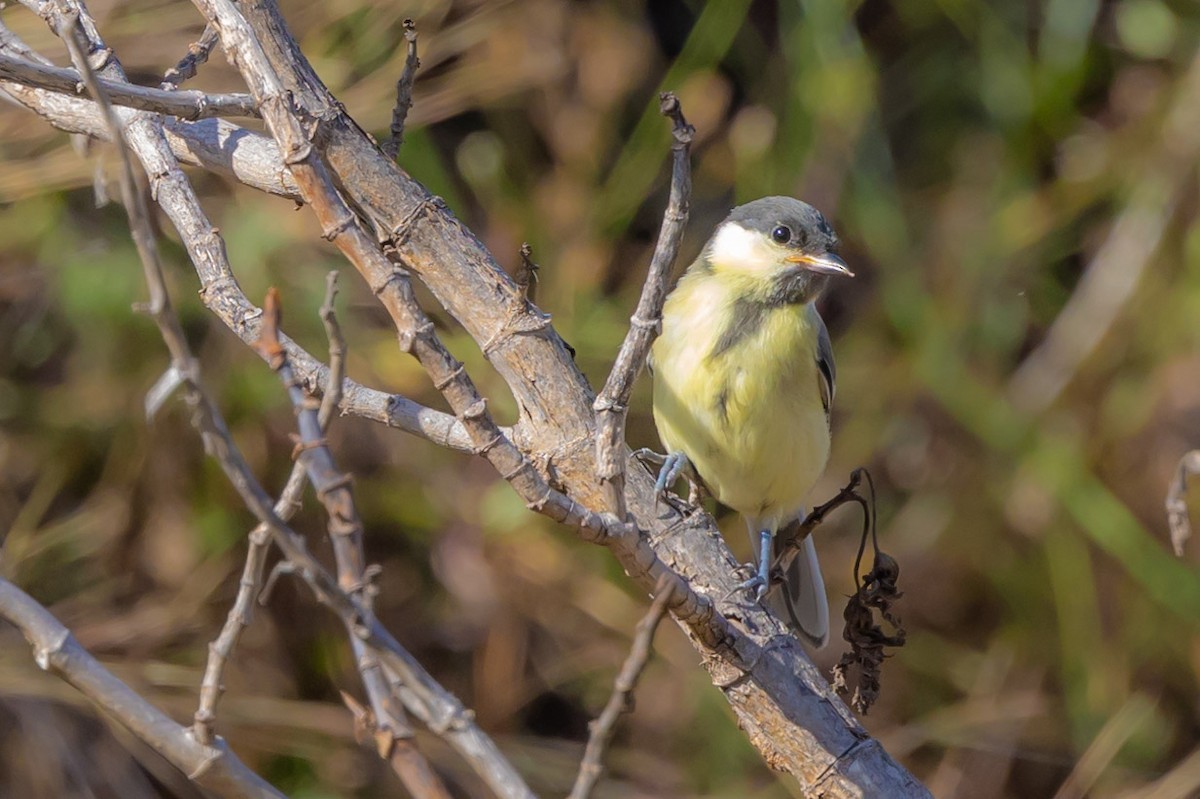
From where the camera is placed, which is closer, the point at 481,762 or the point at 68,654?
the point at 481,762

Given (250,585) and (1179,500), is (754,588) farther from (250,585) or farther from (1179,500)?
(250,585)

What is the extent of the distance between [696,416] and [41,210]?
259 cm

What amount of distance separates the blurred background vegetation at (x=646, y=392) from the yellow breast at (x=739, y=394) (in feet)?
4.64

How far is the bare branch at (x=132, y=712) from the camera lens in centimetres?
158

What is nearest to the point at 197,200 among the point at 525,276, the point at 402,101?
the point at 402,101

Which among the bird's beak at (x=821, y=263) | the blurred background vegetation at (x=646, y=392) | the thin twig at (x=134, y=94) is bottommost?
the blurred background vegetation at (x=646, y=392)

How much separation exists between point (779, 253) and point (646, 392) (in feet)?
4.56

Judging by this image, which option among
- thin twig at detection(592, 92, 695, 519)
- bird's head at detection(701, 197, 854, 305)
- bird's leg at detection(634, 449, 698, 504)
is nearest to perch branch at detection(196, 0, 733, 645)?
thin twig at detection(592, 92, 695, 519)

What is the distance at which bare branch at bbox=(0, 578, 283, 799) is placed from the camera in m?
1.58

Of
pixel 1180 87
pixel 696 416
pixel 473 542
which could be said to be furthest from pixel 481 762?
pixel 1180 87

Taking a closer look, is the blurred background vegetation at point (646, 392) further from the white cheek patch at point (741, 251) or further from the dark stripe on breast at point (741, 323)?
the dark stripe on breast at point (741, 323)

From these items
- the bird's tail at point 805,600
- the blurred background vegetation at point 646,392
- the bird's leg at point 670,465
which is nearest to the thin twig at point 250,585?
the bird's leg at point 670,465

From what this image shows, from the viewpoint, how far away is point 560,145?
16.6ft

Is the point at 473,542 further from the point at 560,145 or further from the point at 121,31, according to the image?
the point at 121,31
